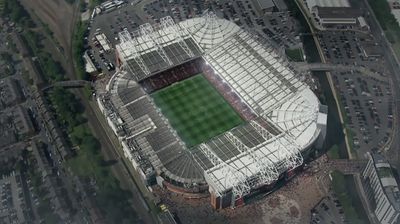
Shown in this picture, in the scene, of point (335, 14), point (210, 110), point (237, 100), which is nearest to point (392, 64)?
point (335, 14)

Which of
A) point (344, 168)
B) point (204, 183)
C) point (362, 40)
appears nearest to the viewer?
point (204, 183)

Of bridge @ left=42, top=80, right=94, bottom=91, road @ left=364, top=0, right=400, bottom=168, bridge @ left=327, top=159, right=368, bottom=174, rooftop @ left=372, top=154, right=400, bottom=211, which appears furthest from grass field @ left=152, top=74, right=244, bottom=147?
road @ left=364, top=0, right=400, bottom=168

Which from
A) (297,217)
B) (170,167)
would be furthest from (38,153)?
(297,217)

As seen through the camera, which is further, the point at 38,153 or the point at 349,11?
the point at 349,11

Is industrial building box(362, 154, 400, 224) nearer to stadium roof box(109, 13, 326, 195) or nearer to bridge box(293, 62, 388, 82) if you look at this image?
stadium roof box(109, 13, 326, 195)

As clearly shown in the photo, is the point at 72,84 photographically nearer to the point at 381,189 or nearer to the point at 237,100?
the point at 237,100

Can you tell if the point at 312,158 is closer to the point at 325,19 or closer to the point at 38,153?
the point at 325,19

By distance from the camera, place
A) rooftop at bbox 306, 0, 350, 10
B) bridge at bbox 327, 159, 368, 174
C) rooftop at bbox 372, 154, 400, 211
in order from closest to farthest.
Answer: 1. rooftop at bbox 372, 154, 400, 211
2. bridge at bbox 327, 159, 368, 174
3. rooftop at bbox 306, 0, 350, 10
